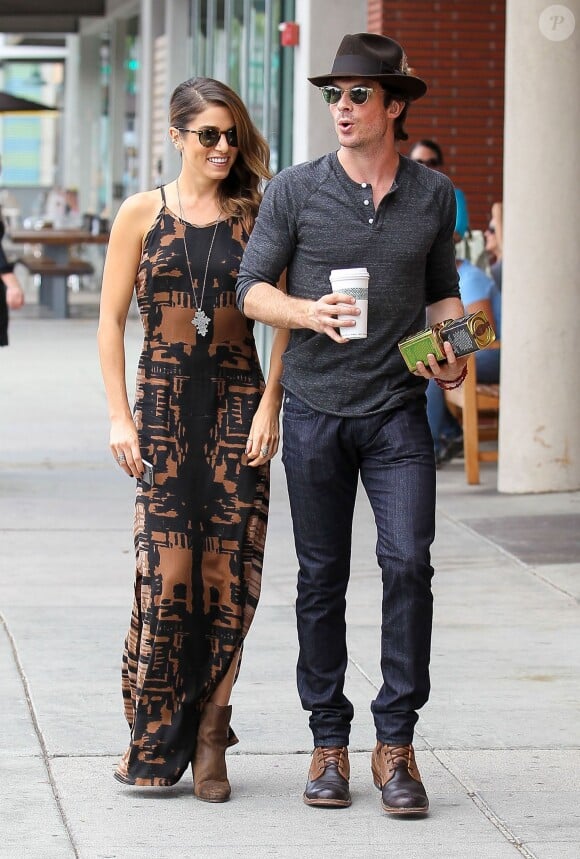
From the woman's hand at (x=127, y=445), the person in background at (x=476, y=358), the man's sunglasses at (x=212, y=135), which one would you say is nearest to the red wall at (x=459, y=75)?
the person in background at (x=476, y=358)

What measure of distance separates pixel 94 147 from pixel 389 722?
33688mm

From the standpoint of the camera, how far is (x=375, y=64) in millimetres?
4445

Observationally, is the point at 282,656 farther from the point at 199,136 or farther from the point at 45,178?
the point at 45,178

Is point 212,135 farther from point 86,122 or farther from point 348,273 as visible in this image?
point 86,122

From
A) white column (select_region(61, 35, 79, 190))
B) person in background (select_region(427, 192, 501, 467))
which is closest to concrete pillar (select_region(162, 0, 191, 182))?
person in background (select_region(427, 192, 501, 467))

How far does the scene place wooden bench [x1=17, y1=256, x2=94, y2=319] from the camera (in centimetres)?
2350

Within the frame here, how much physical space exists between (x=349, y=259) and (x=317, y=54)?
10328 millimetres

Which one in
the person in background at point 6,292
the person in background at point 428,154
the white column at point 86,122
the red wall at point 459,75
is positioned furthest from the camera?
the white column at point 86,122

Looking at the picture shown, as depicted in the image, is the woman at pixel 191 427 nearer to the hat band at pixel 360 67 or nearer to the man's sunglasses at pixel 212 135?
the man's sunglasses at pixel 212 135

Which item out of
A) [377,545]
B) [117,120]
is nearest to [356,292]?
[377,545]

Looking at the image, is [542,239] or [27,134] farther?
[27,134]

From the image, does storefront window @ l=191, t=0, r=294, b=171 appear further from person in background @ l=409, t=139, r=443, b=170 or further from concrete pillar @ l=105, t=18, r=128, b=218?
concrete pillar @ l=105, t=18, r=128, b=218

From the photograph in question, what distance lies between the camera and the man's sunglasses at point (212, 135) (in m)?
4.60

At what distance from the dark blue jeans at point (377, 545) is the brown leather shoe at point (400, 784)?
39 mm
